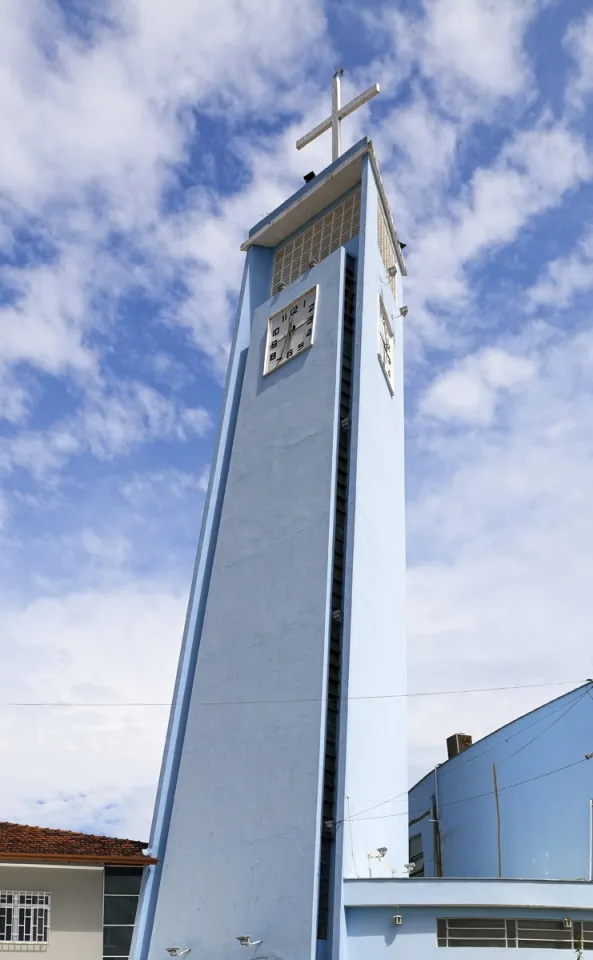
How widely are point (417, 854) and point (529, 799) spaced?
6733mm

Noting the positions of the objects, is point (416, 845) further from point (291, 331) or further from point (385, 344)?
point (291, 331)

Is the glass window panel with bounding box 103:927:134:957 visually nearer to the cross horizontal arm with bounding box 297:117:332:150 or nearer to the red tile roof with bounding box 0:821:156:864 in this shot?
the red tile roof with bounding box 0:821:156:864

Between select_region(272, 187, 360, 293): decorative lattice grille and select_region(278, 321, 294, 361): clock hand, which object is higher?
select_region(272, 187, 360, 293): decorative lattice grille

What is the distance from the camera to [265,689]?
2161cm

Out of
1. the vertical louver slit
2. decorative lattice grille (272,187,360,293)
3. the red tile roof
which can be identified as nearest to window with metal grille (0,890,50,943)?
the red tile roof

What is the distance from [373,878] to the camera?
19.2 meters

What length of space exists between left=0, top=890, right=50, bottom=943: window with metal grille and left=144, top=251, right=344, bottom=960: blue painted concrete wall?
2.28 m

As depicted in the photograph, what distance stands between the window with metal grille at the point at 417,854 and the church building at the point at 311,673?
40.1 feet

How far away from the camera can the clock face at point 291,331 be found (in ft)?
83.8

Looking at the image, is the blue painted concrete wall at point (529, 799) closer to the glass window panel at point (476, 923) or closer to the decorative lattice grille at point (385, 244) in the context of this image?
the glass window panel at point (476, 923)

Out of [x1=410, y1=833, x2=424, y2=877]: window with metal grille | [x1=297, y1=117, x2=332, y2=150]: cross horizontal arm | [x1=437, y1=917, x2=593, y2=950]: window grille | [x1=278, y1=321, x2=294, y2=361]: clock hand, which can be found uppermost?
[x1=297, y1=117, x2=332, y2=150]: cross horizontal arm

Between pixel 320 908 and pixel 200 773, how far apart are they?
156 inches

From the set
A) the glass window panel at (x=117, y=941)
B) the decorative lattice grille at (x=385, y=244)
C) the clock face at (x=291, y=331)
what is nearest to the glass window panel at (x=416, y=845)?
the glass window panel at (x=117, y=941)

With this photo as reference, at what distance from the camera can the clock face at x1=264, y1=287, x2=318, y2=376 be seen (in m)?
25.5
